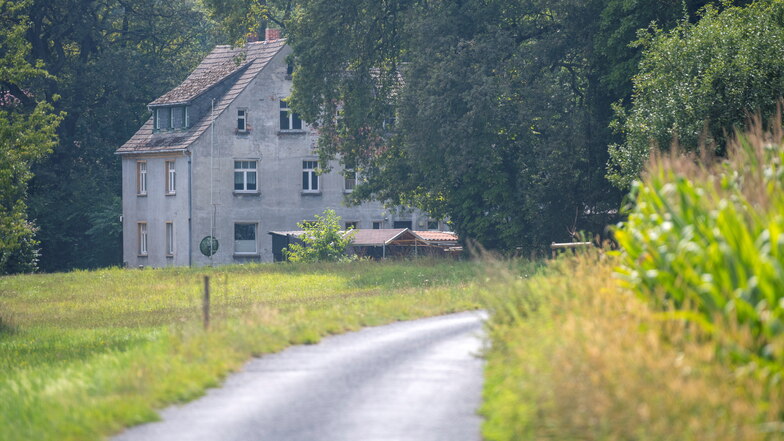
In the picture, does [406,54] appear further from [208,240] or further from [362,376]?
[362,376]

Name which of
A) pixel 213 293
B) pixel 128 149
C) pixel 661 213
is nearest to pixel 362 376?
pixel 661 213

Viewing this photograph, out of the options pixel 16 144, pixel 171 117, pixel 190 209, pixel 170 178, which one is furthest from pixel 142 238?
pixel 16 144

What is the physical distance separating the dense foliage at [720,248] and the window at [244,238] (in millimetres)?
48395

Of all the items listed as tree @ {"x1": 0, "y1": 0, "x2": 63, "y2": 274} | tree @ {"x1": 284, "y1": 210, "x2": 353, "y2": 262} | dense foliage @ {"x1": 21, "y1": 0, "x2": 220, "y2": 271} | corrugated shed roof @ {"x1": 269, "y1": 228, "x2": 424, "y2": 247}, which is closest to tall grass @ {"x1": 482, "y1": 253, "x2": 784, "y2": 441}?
tree @ {"x1": 0, "y1": 0, "x2": 63, "y2": 274}

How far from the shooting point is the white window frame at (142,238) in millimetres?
62525

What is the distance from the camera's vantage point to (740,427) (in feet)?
27.0

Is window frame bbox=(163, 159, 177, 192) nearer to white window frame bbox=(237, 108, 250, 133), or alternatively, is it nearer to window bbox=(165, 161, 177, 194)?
window bbox=(165, 161, 177, 194)

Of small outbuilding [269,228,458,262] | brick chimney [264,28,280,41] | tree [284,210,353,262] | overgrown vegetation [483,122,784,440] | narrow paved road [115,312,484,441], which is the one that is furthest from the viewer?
brick chimney [264,28,280,41]

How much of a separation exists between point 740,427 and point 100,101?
60.4 metres

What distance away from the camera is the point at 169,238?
60906mm

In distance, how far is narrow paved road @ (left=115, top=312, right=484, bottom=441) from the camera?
10539mm

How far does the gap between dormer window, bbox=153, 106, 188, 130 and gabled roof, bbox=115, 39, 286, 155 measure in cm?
40

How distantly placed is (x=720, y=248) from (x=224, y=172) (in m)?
51.8

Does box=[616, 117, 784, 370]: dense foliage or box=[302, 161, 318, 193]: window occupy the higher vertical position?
box=[302, 161, 318, 193]: window
